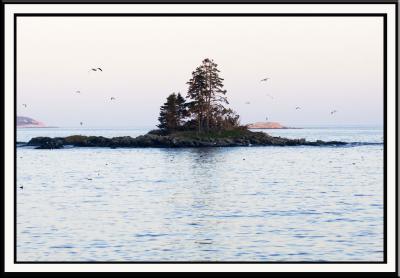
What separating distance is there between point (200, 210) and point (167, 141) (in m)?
44.1

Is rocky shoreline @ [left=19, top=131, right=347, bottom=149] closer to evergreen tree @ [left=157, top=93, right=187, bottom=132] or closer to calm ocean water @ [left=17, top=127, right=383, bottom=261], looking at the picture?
evergreen tree @ [left=157, top=93, right=187, bottom=132]

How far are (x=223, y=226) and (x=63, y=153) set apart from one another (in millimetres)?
56686

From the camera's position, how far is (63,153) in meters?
79.6

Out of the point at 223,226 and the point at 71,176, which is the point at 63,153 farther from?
the point at 223,226

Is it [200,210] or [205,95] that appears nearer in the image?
[200,210]

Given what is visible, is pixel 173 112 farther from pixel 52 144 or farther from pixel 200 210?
pixel 200 210

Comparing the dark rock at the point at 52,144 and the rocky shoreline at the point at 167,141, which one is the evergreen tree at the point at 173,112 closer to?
the rocky shoreline at the point at 167,141

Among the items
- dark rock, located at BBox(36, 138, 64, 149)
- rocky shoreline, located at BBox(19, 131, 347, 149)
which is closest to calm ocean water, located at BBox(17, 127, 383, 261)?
rocky shoreline, located at BBox(19, 131, 347, 149)

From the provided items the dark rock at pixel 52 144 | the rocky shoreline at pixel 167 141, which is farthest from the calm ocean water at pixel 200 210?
the dark rock at pixel 52 144

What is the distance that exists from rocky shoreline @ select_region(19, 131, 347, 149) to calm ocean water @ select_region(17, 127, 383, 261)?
211 inches

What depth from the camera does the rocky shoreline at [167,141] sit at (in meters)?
75.0

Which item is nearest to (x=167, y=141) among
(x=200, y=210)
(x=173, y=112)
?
(x=173, y=112)

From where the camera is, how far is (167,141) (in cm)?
7550

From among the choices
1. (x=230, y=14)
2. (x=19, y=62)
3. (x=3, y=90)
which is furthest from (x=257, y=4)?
(x=19, y=62)
